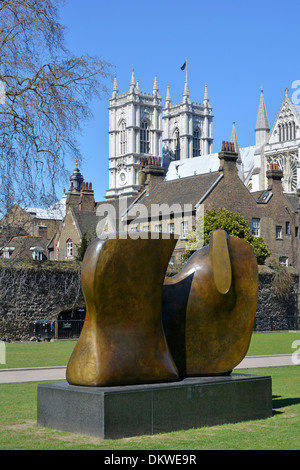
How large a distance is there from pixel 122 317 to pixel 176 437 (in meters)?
1.78

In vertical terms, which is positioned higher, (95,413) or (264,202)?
(264,202)

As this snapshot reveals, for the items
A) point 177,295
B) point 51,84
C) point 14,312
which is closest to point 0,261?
point 14,312

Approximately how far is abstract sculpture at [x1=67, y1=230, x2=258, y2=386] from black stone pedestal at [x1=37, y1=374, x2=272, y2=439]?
294 mm

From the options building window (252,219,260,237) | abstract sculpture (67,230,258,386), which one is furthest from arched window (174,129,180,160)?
→ abstract sculpture (67,230,258,386)

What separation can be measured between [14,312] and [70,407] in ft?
88.7

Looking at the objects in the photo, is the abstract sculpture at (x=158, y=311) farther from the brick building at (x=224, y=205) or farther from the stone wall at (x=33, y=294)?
the brick building at (x=224, y=205)

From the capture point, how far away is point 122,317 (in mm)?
9883

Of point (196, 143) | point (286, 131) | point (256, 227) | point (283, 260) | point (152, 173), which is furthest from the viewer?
point (196, 143)

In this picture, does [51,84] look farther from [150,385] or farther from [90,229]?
[90,229]

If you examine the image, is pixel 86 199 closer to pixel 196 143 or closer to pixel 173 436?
pixel 173 436

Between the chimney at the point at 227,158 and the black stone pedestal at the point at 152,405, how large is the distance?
44.1 meters

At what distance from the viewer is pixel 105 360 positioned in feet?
31.4

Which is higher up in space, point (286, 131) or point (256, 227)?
point (286, 131)

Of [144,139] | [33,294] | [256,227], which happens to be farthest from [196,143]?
[33,294]
